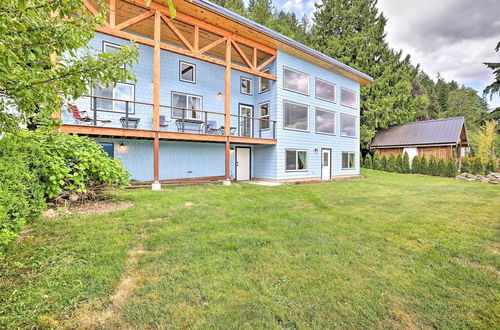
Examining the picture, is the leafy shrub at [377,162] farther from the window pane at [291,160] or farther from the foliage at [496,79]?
the window pane at [291,160]

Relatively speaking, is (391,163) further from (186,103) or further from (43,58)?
(43,58)

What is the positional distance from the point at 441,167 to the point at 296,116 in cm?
1437

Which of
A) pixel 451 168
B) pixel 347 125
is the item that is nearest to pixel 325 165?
pixel 347 125

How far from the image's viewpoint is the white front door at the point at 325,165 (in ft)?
49.1

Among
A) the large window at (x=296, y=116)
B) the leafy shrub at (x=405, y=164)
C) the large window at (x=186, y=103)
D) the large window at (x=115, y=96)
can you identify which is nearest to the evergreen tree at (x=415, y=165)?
the leafy shrub at (x=405, y=164)

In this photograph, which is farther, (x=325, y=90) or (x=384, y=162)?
(x=384, y=162)

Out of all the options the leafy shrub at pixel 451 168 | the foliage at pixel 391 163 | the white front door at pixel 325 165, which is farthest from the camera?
the foliage at pixel 391 163

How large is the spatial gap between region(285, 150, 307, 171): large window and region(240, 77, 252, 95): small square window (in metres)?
4.52

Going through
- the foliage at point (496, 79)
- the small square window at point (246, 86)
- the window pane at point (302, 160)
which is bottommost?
the window pane at point (302, 160)

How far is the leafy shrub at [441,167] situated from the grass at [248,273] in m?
17.4

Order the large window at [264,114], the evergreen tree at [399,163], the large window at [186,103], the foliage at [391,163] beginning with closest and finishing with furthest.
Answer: the large window at [186,103], the large window at [264,114], the evergreen tree at [399,163], the foliage at [391,163]

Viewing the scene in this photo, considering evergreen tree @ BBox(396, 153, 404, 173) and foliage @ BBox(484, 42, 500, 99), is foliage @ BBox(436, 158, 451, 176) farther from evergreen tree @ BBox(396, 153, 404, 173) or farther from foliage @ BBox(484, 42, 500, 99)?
foliage @ BBox(484, 42, 500, 99)

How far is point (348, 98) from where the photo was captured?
55.5ft

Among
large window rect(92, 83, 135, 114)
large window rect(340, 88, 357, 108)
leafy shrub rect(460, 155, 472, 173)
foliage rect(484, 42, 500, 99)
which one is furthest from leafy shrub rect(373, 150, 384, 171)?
large window rect(92, 83, 135, 114)
